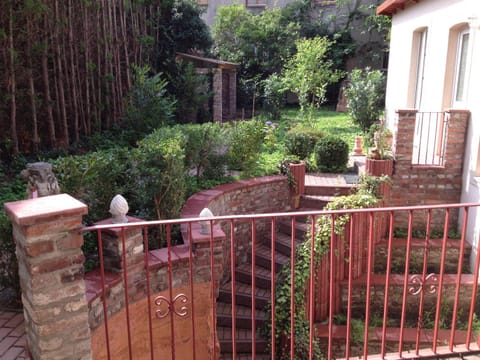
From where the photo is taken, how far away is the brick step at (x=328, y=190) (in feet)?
26.0

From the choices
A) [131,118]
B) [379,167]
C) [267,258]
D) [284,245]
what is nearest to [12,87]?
[131,118]

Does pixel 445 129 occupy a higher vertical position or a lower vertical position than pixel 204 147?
higher

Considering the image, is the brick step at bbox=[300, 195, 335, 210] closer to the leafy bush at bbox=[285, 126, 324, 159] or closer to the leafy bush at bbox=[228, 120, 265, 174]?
the leafy bush at bbox=[228, 120, 265, 174]

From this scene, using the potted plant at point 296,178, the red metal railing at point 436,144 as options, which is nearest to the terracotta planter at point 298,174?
the potted plant at point 296,178

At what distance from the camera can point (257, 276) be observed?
22.1 feet

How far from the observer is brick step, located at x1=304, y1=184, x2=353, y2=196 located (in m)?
7.91

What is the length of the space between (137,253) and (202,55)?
1232 cm

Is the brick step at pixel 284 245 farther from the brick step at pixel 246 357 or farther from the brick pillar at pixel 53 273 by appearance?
the brick pillar at pixel 53 273

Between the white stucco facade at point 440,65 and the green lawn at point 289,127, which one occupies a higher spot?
the white stucco facade at point 440,65

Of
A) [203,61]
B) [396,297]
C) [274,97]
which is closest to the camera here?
[396,297]

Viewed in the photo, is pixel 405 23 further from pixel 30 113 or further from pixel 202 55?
pixel 30 113

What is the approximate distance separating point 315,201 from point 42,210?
5973 millimetres

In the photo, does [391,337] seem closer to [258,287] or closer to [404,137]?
[258,287]

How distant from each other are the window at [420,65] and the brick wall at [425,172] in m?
2.78
